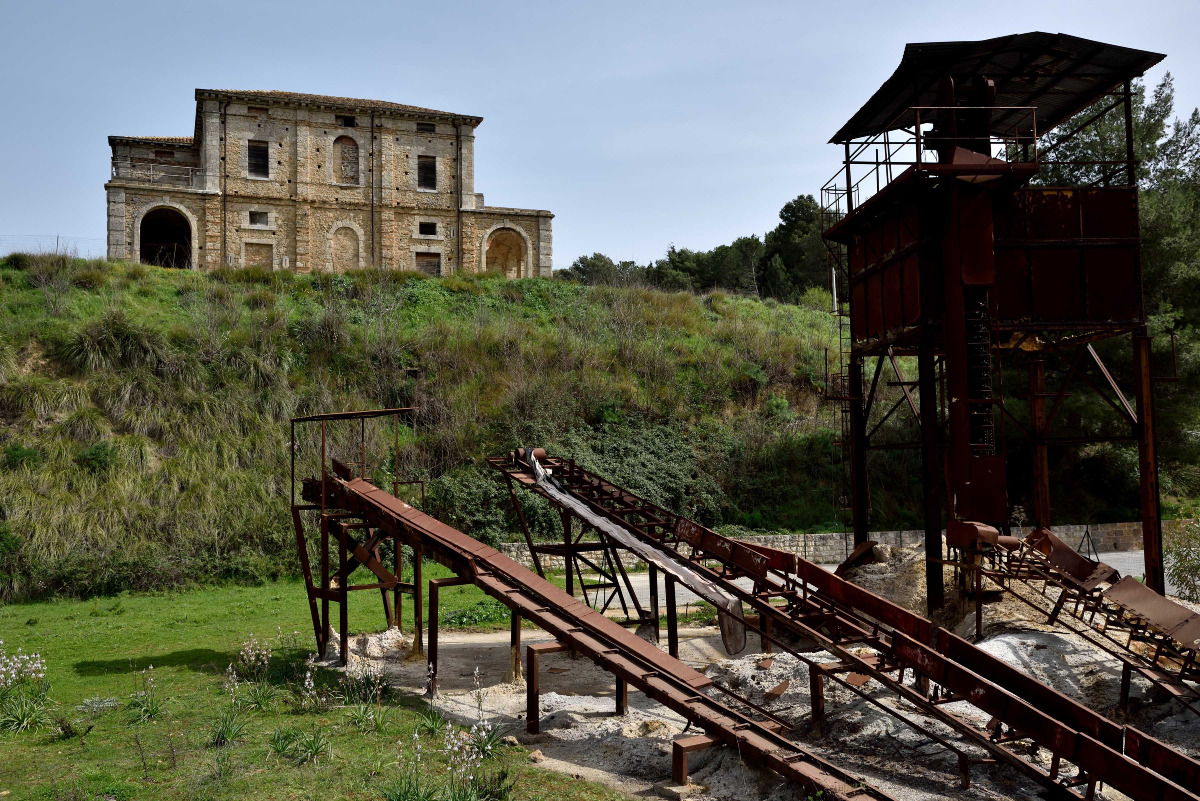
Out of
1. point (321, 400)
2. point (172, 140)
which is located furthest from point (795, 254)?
point (321, 400)

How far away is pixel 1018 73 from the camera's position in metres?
15.2

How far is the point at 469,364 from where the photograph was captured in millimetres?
29469

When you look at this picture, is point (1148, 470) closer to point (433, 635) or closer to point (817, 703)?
point (817, 703)

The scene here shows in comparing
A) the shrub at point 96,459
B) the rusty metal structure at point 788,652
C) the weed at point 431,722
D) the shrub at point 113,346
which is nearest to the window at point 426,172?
the shrub at point 113,346

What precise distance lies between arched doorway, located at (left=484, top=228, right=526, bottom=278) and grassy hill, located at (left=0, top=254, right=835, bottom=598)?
640 cm

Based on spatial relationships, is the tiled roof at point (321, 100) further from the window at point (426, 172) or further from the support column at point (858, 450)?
the support column at point (858, 450)

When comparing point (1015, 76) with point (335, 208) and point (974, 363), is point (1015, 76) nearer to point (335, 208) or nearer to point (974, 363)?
point (974, 363)

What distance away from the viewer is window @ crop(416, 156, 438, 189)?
4050 cm

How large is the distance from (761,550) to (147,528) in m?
16.2

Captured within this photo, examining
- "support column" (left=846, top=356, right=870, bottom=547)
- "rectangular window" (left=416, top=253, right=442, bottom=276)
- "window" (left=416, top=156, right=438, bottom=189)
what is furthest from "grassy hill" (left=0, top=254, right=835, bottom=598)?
"support column" (left=846, top=356, right=870, bottom=547)

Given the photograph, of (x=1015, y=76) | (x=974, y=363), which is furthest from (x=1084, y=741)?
(x=1015, y=76)

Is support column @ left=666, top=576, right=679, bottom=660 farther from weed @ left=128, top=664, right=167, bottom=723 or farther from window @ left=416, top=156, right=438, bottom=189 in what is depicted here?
window @ left=416, top=156, right=438, bottom=189

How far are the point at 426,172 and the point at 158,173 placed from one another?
38.1 feet

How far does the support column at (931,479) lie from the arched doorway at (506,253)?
28.8 m
